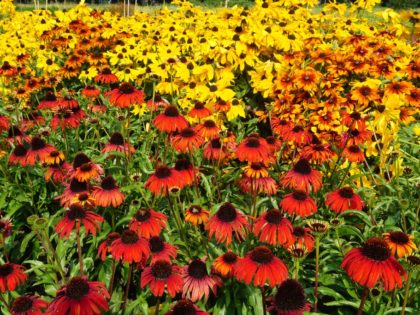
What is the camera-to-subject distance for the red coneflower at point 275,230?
84.2 inches

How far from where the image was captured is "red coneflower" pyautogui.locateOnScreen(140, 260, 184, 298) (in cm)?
198

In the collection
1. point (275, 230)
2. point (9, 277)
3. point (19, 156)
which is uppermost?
point (275, 230)

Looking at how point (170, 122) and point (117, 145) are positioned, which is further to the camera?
point (117, 145)

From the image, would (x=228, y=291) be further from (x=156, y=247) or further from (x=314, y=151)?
(x=314, y=151)

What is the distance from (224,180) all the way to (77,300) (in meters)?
2.12

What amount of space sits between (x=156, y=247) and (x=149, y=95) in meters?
3.41

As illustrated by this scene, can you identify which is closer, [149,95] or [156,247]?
[156,247]

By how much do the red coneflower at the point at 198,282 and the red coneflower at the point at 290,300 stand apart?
41 centimetres

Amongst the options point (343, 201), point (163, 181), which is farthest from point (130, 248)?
point (343, 201)

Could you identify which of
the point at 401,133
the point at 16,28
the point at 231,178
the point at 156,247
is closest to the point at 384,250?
the point at 156,247

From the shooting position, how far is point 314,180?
8.55 ft

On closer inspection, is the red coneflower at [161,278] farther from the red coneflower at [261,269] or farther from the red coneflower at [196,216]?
the red coneflower at [196,216]

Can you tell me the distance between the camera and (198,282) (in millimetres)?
2188

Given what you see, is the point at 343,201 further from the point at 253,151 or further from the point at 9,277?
the point at 9,277
